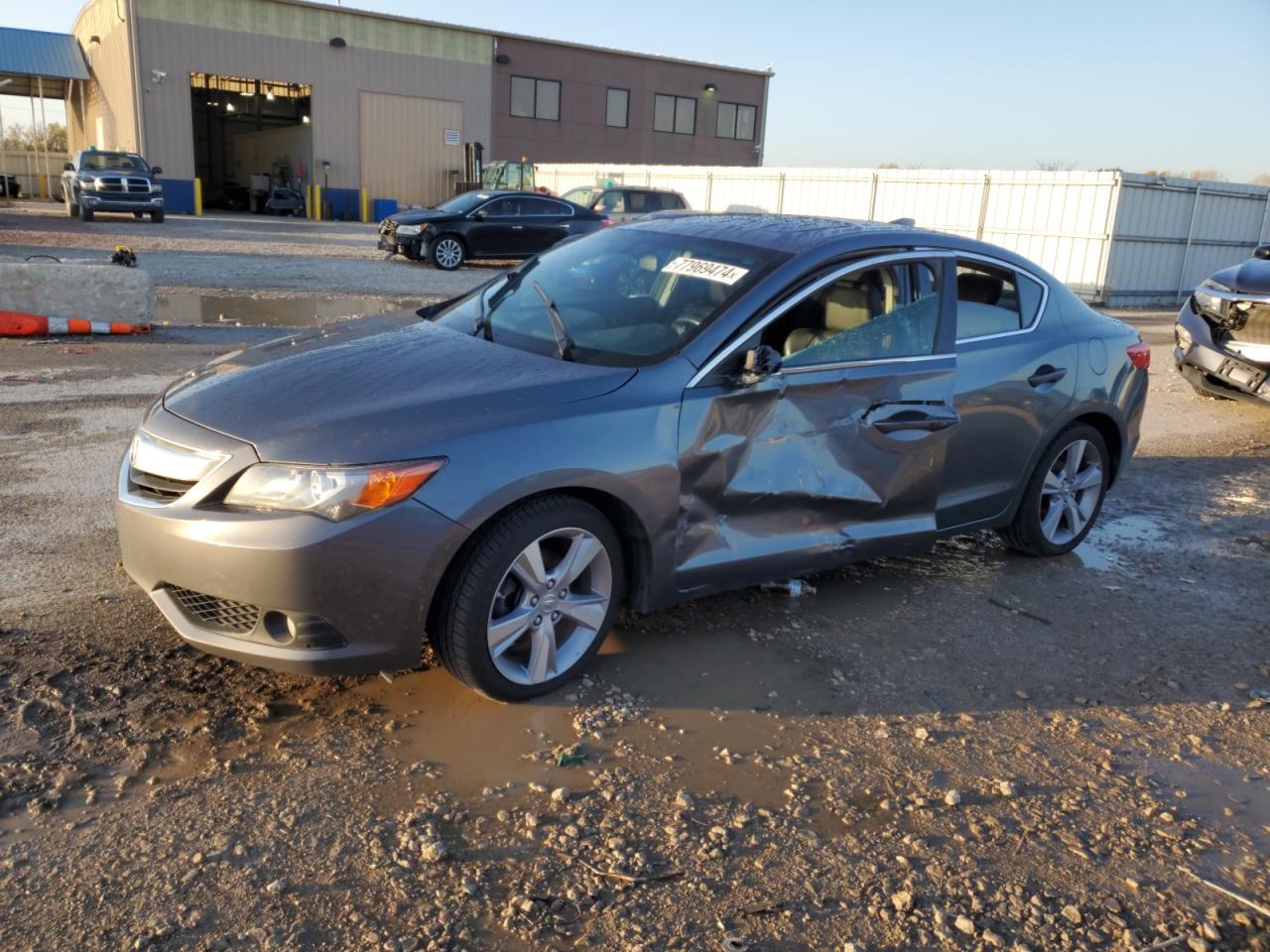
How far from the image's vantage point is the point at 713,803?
126 inches

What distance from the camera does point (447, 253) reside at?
67.3 feet

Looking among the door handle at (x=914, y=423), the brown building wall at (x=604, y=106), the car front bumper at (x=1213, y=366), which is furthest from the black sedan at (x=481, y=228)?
the brown building wall at (x=604, y=106)

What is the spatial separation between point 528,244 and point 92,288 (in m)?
11.6

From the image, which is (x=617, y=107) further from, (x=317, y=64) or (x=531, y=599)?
(x=531, y=599)

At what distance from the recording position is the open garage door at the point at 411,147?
39.6m

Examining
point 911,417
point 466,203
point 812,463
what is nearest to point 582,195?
point 466,203

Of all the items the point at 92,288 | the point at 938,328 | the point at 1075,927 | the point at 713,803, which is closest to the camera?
the point at 1075,927

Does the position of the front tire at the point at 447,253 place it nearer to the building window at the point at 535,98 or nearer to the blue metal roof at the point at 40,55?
the building window at the point at 535,98

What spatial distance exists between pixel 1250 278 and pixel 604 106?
3887cm

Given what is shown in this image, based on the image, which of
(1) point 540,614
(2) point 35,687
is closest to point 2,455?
(2) point 35,687

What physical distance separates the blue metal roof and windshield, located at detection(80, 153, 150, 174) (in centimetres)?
1672

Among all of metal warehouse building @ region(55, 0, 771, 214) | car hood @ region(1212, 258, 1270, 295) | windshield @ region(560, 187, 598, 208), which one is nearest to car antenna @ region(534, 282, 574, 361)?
car hood @ region(1212, 258, 1270, 295)

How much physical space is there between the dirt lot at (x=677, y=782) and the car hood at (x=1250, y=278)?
16.0 ft

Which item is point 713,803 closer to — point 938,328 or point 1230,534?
point 938,328
